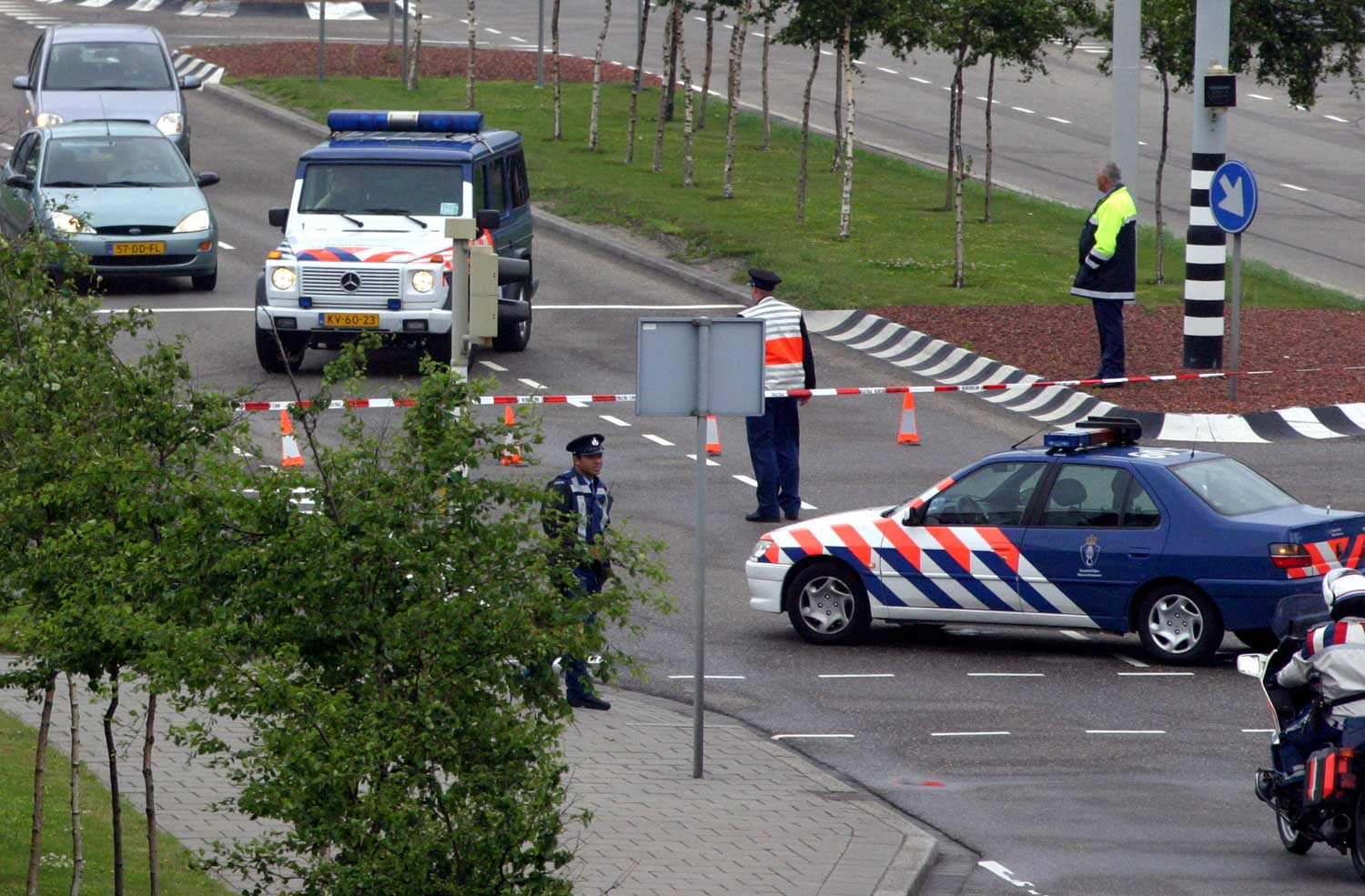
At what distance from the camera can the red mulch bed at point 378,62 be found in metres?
44.5

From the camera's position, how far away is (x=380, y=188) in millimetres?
22906

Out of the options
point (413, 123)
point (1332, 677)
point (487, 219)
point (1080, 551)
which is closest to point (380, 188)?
point (413, 123)

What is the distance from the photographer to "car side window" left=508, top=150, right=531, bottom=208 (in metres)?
24.3

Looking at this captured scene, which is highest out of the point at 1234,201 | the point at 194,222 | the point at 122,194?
the point at 1234,201

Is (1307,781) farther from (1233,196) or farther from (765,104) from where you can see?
(765,104)

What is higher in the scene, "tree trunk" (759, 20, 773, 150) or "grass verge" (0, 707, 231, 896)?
"tree trunk" (759, 20, 773, 150)

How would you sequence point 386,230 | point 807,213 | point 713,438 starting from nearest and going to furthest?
point 713,438 < point 386,230 < point 807,213

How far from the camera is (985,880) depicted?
987 centimetres

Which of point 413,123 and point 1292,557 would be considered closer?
point 1292,557

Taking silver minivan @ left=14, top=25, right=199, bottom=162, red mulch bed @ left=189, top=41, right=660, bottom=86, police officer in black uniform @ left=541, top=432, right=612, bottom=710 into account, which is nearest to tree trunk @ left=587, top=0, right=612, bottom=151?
silver minivan @ left=14, top=25, right=199, bottom=162

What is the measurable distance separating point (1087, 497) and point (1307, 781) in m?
A: 4.66

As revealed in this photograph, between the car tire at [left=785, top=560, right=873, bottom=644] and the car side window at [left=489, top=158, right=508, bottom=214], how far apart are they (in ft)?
30.4

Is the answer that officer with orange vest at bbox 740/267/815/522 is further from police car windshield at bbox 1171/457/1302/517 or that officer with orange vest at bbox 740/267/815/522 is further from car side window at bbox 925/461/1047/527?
police car windshield at bbox 1171/457/1302/517

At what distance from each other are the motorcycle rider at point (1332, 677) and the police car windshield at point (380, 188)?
1422 cm
